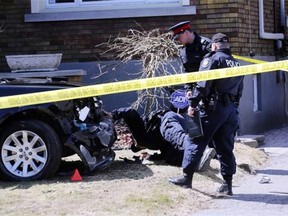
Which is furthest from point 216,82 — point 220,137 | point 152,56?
point 152,56

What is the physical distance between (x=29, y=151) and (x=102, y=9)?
17.3 ft

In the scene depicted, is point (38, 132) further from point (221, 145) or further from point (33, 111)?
point (221, 145)

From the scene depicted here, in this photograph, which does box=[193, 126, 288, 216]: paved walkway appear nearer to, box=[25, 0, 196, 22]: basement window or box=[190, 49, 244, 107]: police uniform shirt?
box=[190, 49, 244, 107]: police uniform shirt

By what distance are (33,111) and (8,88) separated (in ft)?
1.33

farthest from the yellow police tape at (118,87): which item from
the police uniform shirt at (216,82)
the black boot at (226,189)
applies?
the black boot at (226,189)

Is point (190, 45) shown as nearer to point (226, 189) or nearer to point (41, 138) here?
point (226, 189)

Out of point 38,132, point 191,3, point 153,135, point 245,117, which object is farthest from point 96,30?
point 38,132

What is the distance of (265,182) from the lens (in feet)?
26.2

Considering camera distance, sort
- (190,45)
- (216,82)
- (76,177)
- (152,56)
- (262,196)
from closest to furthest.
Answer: (216,82)
(262,196)
(190,45)
(76,177)
(152,56)

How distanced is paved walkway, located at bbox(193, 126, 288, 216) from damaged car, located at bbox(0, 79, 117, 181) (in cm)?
170

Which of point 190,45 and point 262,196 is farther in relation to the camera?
point 190,45

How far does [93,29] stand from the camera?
12039 millimetres

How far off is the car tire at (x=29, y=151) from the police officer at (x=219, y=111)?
1451mm

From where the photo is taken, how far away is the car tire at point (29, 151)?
7391 mm
